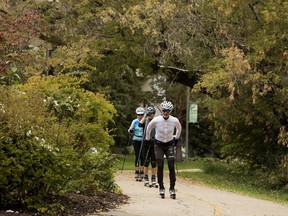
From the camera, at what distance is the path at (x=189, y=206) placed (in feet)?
41.5

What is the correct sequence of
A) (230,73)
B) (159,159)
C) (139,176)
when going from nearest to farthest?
1. (159,159)
2. (139,176)
3. (230,73)

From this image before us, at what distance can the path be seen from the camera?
12664 mm

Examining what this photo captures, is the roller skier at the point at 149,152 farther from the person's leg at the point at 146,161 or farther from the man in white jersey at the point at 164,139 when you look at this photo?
the man in white jersey at the point at 164,139

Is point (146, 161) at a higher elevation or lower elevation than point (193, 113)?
lower

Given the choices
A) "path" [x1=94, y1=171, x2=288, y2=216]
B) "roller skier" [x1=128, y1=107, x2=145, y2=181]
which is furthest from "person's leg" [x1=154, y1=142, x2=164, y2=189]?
"roller skier" [x1=128, y1=107, x2=145, y2=181]

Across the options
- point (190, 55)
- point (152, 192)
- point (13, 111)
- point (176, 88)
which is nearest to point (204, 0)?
point (190, 55)

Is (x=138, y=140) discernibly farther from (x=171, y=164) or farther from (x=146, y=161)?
(x=171, y=164)

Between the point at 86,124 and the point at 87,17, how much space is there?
14156 mm

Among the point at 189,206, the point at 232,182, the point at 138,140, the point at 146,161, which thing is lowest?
the point at 189,206

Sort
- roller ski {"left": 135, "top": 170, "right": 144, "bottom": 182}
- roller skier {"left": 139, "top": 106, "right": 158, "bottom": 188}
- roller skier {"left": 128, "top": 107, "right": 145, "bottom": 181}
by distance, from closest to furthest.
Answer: roller skier {"left": 139, "top": 106, "right": 158, "bottom": 188} < roller skier {"left": 128, "top": 107, "right": 145, "bottom": 181} < roller ski {"left": 135, "top": 170, "right": 144, "bottom": 182}

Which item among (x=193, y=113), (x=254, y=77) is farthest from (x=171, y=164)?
(x=193, y=113)

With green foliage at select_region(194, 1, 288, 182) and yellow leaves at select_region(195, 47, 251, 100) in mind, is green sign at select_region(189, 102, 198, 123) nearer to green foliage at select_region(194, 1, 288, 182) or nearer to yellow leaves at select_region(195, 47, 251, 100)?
green foliage at select_region(194, 1, 288, 182)

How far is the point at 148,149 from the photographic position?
18766 mm

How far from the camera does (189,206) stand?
13891mm
